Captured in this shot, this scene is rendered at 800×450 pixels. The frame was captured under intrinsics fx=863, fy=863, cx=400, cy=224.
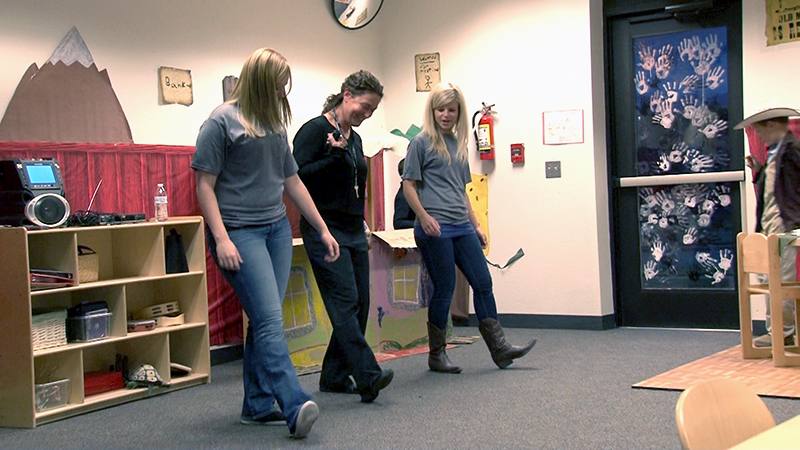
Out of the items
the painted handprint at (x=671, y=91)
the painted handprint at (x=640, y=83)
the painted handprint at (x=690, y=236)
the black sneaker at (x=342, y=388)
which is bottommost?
the black sneaker at (x=342, y=388)

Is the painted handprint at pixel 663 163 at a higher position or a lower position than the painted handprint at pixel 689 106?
lower

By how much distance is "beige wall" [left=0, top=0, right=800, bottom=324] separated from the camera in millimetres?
5207

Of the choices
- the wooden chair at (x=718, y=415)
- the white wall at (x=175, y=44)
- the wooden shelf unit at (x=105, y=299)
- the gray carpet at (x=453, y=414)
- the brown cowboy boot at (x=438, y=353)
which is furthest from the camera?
the brown cowboy boot at (x=438, y=353)

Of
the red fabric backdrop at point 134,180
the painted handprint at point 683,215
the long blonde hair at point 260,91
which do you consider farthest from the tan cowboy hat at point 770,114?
the long blonde hair at point 260,91

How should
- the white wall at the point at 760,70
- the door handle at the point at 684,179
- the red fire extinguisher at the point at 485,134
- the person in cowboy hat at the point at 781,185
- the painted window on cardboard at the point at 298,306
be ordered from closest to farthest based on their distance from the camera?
the person in cowboy hat at the point at 781,185
the painted window on cardboard at the point at 298,306
the white wall at the point at 760,70
the door handle at the point at 684,179
the red fire extinguisher at the point at 485,134

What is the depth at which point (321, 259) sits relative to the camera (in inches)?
141

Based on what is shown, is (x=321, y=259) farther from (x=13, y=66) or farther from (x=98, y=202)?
(x=13, y=66)

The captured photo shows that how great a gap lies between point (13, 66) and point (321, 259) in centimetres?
198

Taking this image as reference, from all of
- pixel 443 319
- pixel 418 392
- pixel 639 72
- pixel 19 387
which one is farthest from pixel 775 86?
pixel 19 387

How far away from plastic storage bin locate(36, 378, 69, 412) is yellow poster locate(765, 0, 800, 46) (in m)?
4.51

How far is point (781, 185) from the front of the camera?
4.67 metres

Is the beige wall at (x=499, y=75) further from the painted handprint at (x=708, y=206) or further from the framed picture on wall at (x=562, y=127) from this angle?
the painted handprint at (x=708, y=206)

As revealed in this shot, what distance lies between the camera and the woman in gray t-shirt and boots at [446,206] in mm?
4332

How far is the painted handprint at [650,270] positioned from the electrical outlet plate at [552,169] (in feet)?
2.92
